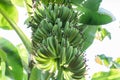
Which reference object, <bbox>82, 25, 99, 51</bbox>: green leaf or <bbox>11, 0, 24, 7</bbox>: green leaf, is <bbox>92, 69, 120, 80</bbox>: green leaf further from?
<bbox>11, 0, 24, 7</bbox>: green leaf

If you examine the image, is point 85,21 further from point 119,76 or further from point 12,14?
point 12,14

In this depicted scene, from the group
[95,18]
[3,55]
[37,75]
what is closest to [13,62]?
[3,55]

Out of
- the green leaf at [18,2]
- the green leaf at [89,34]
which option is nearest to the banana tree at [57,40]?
the green leaf at [89,34]

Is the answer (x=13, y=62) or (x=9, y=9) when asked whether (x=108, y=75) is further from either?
(x=9, y=9)

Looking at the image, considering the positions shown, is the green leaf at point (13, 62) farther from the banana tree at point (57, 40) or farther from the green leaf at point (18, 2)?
the green leaf at point (18, 2)

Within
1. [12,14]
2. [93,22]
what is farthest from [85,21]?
[12,14]
